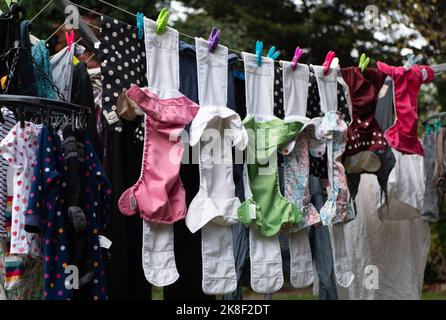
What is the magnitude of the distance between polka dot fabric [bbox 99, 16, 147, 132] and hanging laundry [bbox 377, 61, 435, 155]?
162cm

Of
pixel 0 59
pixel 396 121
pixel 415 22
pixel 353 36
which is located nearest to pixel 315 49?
pixel 353 36

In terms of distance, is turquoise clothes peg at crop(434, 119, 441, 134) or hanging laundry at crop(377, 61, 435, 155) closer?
hanging laundry at crop(377, 61, 435, 155)

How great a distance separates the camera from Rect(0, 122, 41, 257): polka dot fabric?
2545mm

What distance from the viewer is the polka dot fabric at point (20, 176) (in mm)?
2545

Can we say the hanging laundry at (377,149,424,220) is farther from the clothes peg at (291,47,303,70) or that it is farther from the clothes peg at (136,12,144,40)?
the clothes peg at (136,12,144,40)

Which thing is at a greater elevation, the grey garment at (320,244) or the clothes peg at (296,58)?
the clothes peg at (296,58)

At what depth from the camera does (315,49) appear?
383 inches

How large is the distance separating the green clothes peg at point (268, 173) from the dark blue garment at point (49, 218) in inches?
41.5

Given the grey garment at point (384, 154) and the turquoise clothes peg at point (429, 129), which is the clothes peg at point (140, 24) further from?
the turquoise clothes peg at point (429, 129)

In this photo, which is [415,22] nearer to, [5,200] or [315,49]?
[315,49]

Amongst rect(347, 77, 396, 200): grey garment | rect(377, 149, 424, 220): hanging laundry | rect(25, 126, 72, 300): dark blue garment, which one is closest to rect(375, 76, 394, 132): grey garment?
rect(347, 77, 396, 200): grey garment

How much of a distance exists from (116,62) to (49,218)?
82cm

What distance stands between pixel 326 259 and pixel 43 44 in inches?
77.7

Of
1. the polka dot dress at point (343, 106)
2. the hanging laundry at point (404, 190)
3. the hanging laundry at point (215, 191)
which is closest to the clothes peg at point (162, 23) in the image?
the hanging laundry at point (215, 191)
